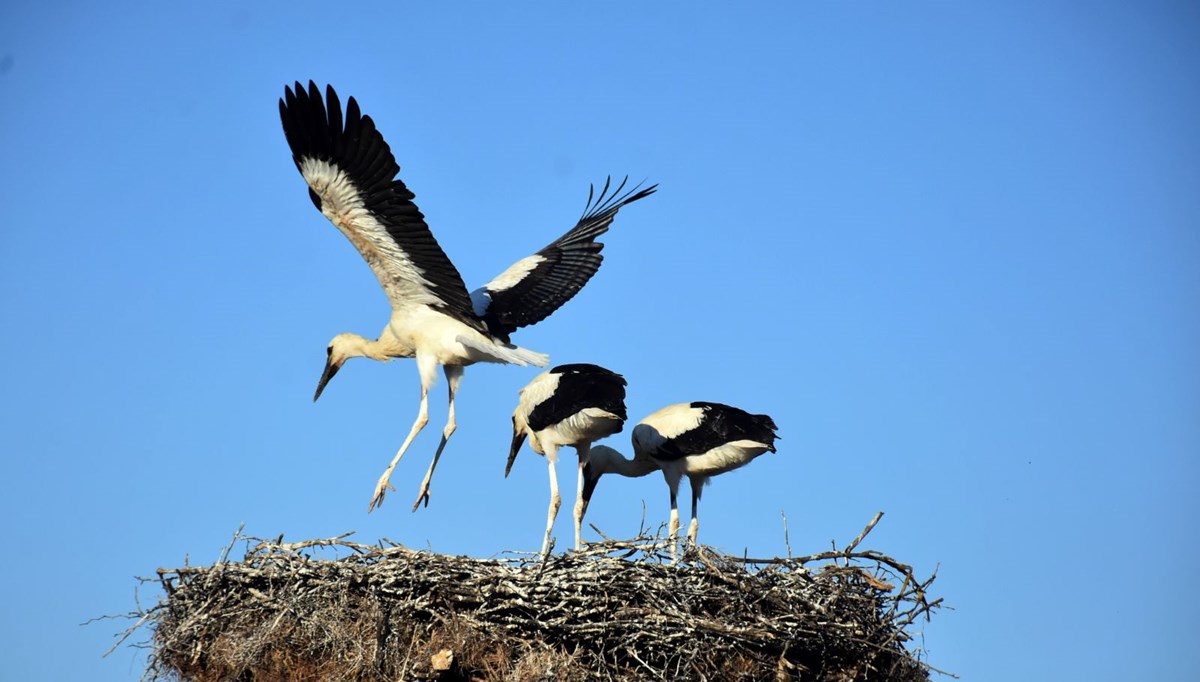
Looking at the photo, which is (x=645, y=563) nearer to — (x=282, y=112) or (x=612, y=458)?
(x=612, y=458)

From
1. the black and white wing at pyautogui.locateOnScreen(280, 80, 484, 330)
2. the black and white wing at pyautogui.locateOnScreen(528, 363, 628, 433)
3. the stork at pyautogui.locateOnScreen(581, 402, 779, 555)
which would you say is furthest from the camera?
the stork at pyautogui.locateOnScreen(581, 402, 779, 555)

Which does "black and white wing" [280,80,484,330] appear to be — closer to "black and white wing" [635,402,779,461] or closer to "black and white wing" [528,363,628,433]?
"black and white wing" [528,363,628,433]

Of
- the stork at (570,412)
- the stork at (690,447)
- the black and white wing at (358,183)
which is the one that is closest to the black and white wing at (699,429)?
the stork at (690,447)

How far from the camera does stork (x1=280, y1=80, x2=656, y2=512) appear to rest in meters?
9.57

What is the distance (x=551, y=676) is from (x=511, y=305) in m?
4.61

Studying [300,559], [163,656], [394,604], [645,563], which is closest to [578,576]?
[645,563]

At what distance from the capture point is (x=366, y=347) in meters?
11.5

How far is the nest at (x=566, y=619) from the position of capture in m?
7.89

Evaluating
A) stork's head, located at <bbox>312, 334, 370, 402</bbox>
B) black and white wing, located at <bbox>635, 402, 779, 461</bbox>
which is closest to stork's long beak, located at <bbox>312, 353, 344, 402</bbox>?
stork's head, located at <bbox>312, 334, 370, 402</bbox>

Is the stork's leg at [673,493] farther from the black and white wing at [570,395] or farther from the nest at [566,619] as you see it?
the nest at [566,619]

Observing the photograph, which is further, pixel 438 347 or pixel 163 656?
pixel 438 347

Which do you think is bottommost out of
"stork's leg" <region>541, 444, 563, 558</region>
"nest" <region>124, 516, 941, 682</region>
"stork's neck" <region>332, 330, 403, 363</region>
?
"nest" <region>124, 516, 941, 682</region>

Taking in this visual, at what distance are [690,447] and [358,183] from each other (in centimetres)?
296

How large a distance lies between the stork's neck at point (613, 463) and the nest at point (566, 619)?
2.68 metres
